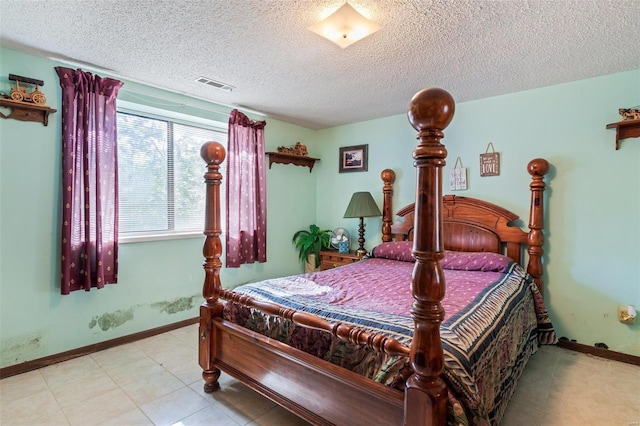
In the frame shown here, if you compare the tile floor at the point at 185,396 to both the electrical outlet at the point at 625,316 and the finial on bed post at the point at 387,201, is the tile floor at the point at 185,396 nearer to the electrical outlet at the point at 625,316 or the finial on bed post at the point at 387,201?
the electrical outlet at the point at 625,316

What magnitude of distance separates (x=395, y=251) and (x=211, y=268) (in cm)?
185

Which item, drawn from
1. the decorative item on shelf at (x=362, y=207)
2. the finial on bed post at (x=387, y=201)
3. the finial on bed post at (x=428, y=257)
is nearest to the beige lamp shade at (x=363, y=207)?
the decorative item on shelf at (x=362, y=207)

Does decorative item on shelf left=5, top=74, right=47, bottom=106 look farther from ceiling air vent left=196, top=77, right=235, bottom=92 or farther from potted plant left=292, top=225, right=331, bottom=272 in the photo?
potted plant left=292, top=225, right=331, bottom=272

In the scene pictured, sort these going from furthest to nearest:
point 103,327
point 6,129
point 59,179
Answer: point 103,327 → point 59,179 → point 6,129

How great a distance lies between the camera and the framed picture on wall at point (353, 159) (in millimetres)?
4023

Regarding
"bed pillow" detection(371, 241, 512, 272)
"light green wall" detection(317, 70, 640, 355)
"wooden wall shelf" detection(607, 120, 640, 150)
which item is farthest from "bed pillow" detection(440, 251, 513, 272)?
"wooden wall shelf" detection(607, 120, 640, 150)

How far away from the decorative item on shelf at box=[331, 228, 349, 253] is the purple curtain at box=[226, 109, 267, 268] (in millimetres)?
894

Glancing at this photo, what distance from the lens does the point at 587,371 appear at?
91.7 inches

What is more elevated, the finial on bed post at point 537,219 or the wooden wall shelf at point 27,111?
the wooden wall shelf at point 27,111

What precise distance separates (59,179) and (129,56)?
1059mm

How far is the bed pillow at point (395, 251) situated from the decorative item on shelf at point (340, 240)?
591 millimetres

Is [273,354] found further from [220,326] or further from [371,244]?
[371,244]

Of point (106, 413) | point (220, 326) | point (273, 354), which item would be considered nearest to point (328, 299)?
point (273, 354)

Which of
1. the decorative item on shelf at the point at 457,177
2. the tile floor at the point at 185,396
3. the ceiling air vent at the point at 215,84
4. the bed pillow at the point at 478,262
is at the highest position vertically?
the ceiling air vent at the point at 215,84
